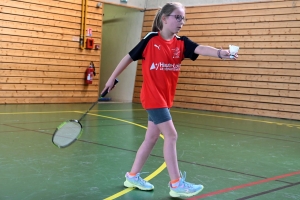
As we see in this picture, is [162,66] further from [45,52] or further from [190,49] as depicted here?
[45,52]

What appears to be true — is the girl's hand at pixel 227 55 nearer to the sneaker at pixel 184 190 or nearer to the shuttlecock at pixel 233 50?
the shuttlecock at pixel 233 50

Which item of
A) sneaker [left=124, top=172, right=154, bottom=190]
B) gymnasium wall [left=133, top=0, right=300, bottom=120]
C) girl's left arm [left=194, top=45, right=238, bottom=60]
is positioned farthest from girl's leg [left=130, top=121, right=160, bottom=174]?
gymnasium wall [left=133, top=0, right=300, bottom=120]

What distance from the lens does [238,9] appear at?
44.8ft

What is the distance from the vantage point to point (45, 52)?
13625 millimetres

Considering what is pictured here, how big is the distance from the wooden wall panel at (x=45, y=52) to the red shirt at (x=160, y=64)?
974 cm

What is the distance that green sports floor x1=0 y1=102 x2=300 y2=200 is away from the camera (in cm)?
392

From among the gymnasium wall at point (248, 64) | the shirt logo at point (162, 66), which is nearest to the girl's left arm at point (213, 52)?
the shirt logo at point (162, 66)

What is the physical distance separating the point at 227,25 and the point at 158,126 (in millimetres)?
10689

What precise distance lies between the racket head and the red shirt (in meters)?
0.79

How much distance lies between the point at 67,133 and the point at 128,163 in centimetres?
115

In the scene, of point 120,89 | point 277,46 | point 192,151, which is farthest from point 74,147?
point 120,89

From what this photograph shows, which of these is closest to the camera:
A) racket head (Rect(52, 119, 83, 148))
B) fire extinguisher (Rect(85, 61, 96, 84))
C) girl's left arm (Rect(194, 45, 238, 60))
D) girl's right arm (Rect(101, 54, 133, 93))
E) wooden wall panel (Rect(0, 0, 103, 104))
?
girl's left arm (Rect(194, 45, 238, 60))

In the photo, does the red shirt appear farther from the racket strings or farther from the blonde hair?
the racket strings

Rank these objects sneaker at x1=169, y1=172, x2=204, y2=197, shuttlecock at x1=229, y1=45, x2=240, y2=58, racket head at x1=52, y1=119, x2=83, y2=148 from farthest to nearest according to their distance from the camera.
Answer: racket head at x1=52, y1=119, x2=83, y2=148 → sneaker at x1=169, y1=172, x2=204, y2=197 → shuttlecock at x1=229, y1=45, x2=240, y2=58
